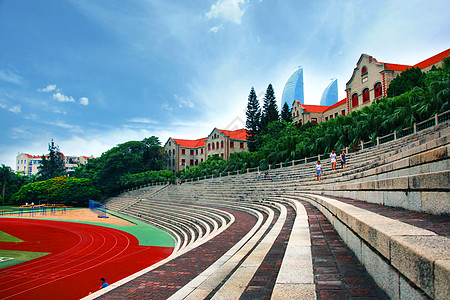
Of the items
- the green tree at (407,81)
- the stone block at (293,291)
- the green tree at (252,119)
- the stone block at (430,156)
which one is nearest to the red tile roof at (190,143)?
the green tree at (252,119)

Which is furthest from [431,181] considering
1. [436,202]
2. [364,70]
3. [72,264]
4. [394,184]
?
[364,70]

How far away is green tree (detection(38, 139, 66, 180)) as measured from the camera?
261 feet

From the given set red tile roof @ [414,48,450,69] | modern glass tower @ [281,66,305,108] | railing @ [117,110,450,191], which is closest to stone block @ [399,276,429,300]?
railing @ [117,110,450,191]

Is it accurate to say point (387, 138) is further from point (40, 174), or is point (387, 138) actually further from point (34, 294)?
point (40, 174)

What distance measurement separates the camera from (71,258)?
15.9 metres

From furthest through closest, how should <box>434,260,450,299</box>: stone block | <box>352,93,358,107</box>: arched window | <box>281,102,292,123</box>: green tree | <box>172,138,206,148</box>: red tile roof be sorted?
<box>172,138,206,148</box>: red tile roof < <box>281,102,292,123</box>: green tree < <box>352,93,358,107</box>: arched window < <box>434,260,450,299</box>: stone block

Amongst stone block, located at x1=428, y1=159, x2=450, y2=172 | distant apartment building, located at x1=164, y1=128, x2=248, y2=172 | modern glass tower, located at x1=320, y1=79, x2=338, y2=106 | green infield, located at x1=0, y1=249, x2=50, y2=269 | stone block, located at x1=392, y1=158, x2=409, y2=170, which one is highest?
modern glass tower, located at x1=320, y1=79, x2=338, y2=106

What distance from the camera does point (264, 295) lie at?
111 inches

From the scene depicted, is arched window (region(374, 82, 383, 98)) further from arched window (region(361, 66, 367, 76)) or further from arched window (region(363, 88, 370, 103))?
arched window (region(361, 66, 367, 76))

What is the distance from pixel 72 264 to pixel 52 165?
268 ft

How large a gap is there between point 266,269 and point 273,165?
2996 centimetres

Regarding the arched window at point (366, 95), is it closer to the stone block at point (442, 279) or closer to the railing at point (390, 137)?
the railing at point (390, 137)

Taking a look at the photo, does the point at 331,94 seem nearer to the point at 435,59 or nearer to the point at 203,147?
the point at 203,147

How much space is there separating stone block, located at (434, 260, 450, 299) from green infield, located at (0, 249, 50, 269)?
18.6 metres
